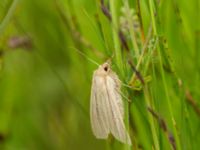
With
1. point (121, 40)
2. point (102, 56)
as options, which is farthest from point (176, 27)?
point (121, 40)

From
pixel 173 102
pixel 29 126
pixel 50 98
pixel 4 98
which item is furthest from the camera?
pixel 50 98

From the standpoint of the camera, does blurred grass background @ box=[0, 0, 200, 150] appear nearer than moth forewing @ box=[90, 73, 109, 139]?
Yes

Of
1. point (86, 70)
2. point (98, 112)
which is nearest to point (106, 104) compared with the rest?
point (98, 112)

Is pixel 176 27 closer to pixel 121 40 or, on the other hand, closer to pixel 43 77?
pixel 121 40

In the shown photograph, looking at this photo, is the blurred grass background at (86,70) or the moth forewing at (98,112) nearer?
Answer: the blurred grass background at (86,70)

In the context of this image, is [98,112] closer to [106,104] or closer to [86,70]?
[106,104]
